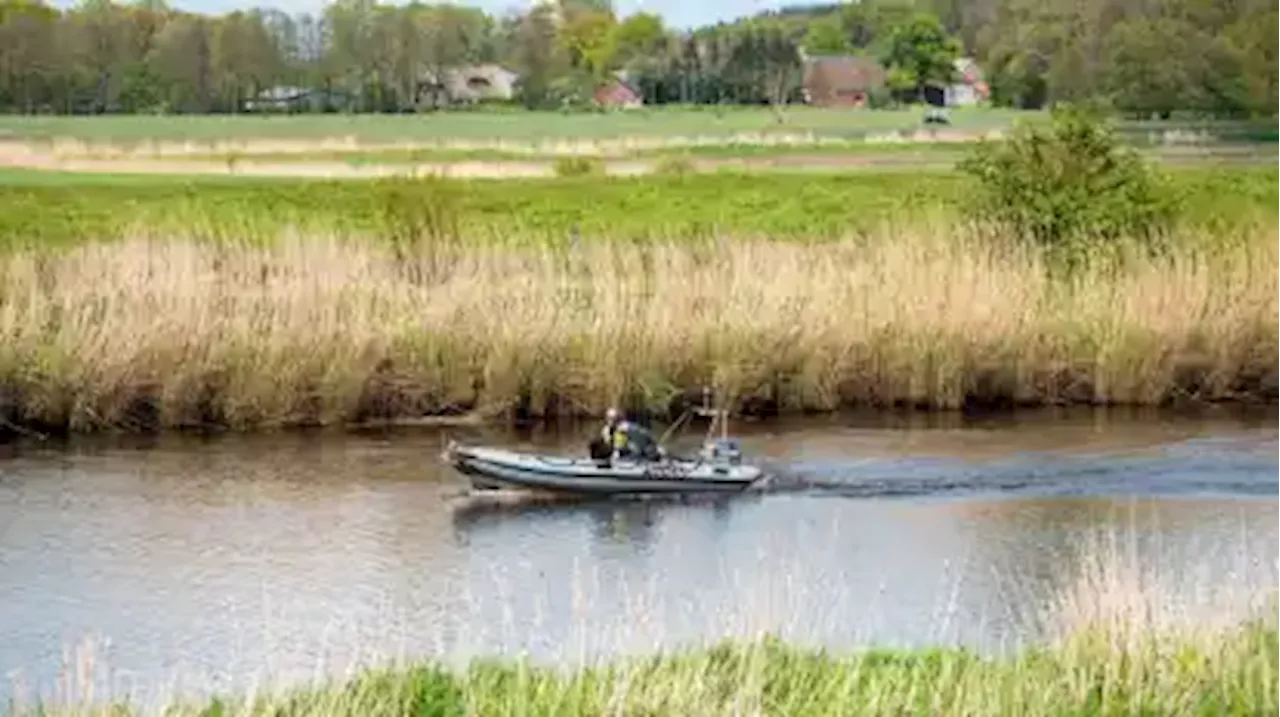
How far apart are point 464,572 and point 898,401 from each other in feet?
39.1

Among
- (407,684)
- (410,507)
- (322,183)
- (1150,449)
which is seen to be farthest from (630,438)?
(322,183)

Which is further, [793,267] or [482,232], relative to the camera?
[482,232]

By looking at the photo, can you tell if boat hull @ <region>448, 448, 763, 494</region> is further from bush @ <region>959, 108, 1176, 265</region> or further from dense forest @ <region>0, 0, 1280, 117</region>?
dense forest @ <region>0, 0, 1280, 117</region>

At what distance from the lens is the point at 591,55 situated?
547 feet

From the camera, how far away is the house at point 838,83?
14212 cm

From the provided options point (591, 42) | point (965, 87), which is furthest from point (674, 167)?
point (591, 42)

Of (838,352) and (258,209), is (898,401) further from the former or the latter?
(258,209)

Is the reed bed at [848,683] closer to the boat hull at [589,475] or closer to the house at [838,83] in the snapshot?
the boat hull at [589,475]

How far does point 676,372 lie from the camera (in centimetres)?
3142

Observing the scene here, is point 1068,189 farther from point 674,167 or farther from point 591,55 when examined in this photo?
point 591,55

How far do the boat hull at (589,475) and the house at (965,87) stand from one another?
116207 millimetres

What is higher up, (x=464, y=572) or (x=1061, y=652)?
(x=1061, y=652)

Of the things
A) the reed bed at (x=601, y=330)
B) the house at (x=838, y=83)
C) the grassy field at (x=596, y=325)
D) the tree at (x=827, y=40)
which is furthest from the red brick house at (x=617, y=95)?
the reed bed at (x=601, y=330)

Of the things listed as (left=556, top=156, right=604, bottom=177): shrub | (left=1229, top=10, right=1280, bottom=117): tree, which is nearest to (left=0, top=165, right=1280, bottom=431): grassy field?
(left=556, top=156, right=604, bottom=177): shrub
